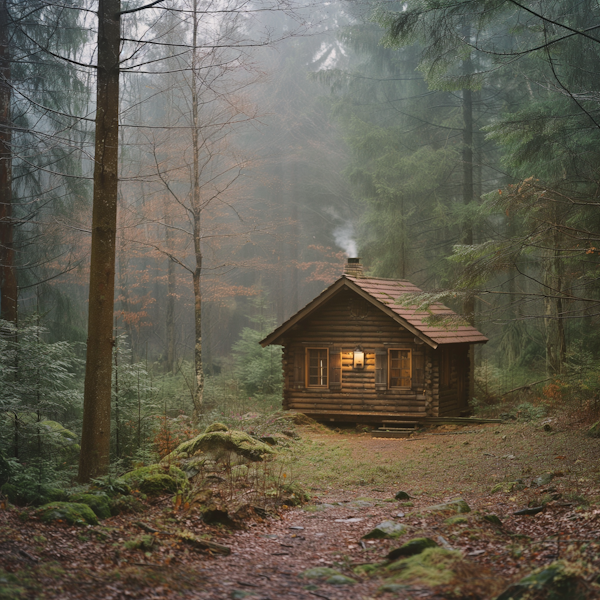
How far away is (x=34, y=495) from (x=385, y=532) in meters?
4.15

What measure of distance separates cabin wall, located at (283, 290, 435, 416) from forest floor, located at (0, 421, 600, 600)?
6104mm

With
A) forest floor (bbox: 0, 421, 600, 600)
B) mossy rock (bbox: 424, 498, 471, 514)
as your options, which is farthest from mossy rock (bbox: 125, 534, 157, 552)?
mossy rock (bbox: 424, 498, 471, 514)

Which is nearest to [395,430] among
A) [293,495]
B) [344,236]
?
[293,495]

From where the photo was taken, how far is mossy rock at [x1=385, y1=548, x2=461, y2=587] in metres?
4.43

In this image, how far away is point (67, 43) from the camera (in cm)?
1412

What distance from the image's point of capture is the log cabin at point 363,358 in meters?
16.0

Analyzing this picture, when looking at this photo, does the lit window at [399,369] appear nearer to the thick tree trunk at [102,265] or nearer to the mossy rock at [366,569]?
the thick tree trunk at [102,265]

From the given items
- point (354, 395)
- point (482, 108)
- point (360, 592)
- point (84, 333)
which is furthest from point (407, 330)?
point (482, 108)

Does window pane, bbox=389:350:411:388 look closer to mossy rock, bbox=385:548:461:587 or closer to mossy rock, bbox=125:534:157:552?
Result: mossy rock, bbox=385:548:461:587

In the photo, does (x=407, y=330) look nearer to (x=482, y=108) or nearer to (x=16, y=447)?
(x=16, y=447)

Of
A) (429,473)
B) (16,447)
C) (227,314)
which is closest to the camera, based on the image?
(16,447)

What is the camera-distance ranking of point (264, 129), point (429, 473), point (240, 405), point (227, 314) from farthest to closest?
point (227, 314)
point (264, 129)
point (240, 405)
point (429, 473)

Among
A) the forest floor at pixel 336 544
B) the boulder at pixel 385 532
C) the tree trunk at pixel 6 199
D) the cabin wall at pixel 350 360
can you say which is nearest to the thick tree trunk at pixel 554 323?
the cabin wall at pixel 350 360

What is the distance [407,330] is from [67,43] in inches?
485
